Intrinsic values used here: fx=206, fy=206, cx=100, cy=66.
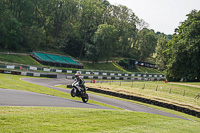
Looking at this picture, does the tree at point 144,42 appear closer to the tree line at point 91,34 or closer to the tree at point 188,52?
the tree line at point 91,34

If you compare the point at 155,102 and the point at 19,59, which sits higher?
the point at 19,59

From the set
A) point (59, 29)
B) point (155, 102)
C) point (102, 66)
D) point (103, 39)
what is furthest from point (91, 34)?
point (155, 102)

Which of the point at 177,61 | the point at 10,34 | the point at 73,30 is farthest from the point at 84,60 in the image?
the point at 177,61

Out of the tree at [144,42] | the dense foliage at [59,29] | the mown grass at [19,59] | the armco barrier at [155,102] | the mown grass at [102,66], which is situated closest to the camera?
the armco barrier at [155,102]

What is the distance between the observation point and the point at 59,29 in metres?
90.9

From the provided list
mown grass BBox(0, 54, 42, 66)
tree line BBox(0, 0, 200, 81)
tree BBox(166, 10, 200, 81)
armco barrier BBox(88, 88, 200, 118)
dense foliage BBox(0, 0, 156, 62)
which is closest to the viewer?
armco barrier BBox(88, 88, 200, 118)

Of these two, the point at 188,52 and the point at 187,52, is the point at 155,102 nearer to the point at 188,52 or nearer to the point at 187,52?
the point at 188,52

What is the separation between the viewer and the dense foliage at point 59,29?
64688 mm

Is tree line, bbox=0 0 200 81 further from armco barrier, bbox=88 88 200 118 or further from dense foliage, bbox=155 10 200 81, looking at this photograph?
armco barrier, bbox=88 88 200 118

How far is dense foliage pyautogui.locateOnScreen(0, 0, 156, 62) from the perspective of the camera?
212 feet

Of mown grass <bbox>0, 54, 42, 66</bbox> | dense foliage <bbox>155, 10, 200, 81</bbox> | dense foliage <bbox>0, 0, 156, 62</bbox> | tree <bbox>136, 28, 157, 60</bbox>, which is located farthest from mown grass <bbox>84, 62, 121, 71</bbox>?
dense foliage <bbox>155, 10, 200, 81</bbox>

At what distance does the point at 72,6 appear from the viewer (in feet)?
290

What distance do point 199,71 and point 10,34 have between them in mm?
53374

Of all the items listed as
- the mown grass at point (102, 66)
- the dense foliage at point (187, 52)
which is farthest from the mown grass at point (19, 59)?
the dense foliage at point (187, 52)
